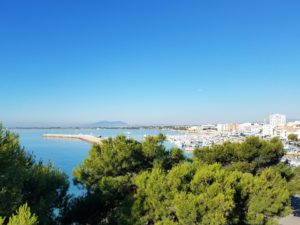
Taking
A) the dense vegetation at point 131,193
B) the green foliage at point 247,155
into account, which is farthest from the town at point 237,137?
the dense vegetation at point 131,193

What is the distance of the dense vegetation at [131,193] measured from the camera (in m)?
8.60

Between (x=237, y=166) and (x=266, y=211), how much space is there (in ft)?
20.6

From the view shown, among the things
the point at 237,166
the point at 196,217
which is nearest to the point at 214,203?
the point at 196,217

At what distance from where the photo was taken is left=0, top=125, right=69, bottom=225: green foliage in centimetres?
762

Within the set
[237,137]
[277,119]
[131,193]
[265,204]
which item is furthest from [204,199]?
[277,119]

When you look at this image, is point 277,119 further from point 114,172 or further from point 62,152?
point 114,172

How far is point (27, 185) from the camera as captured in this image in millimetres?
9414

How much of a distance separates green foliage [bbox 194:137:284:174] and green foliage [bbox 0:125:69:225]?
30.2ft

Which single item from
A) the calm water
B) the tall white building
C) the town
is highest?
the tall white building

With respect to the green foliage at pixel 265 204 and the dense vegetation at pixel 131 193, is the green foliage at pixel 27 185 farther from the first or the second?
the green foliage at pixel 265 204

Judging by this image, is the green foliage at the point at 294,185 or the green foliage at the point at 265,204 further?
the green foliage at the point at 294,185

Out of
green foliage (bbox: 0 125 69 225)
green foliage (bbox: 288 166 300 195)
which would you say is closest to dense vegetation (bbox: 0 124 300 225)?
green foliage (bbox: 0 125 69 225)

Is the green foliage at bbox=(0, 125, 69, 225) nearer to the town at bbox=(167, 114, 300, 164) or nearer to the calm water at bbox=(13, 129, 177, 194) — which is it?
the calm water at bbox=(13, 129, 177, 194)

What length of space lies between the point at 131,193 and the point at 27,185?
3663 millimetres
